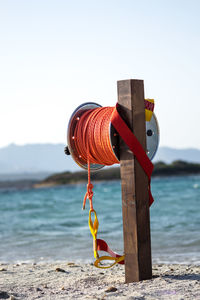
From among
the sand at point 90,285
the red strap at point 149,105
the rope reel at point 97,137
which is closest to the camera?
the sand at point 90,285

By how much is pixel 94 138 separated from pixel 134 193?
28.2 inches

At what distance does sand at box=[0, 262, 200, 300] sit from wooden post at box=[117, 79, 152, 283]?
19 cm

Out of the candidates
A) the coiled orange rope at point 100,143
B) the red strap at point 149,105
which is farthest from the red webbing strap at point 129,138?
the red strap at point 149,105

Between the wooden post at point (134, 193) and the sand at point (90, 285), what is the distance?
189mm

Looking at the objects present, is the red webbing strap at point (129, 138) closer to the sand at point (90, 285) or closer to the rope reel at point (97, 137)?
the rope reel at point (97, 137)

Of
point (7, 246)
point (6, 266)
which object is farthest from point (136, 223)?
point (7, 246)

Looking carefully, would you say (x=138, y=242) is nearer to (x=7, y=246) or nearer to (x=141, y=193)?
(x=141, y=193)

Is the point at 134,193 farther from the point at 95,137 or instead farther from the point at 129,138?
the point at 95,137

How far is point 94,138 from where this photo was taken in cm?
473

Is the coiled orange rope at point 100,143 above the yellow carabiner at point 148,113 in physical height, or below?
below

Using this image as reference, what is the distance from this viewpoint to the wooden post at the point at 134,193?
14.4 ft

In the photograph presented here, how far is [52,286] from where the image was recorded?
4805mm

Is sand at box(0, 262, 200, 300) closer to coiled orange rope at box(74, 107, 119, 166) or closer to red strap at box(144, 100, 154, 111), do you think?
coiled orange rope at box(74, 107, 119, 166)

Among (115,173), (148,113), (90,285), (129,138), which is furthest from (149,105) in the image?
(115,173)
